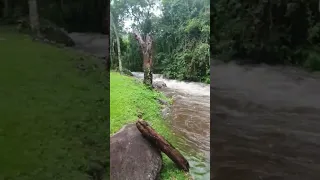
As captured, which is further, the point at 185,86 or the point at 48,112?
the point at 185,86

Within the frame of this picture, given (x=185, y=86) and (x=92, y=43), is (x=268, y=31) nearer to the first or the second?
(x=185, y=86)

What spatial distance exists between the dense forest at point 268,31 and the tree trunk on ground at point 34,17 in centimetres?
114

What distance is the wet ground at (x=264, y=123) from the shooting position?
106 inches

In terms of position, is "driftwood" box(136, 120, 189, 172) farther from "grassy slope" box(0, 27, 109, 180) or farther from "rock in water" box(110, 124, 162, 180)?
"grassy slope" box(0, 27, 109, 180)

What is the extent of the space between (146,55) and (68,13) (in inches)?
23.1

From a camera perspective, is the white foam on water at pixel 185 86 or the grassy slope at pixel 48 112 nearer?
the grassy slope at pixel 48 112

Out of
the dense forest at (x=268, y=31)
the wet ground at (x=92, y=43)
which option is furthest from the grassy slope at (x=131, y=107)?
the dense forest at (x=268, y=31)

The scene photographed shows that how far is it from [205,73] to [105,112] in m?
0.70

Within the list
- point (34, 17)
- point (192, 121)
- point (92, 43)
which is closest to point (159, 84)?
point (192, 121)

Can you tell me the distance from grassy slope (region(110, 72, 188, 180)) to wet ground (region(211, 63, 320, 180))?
0.29 meters

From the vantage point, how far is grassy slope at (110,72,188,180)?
2746 mm

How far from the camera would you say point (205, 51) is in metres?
2.76

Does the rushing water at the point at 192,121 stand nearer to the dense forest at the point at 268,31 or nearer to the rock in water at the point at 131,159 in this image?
the rock in water at the point at 131,159

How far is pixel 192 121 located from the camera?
2793 millimetres
